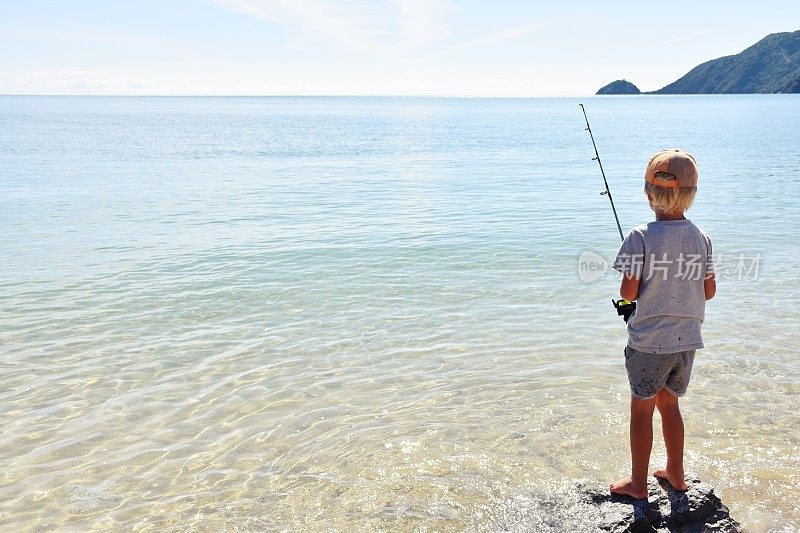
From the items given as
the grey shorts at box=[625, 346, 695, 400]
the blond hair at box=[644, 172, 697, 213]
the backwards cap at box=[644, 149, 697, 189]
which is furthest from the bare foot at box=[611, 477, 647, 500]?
the backwards cap at box=[644, 149, 697, 189]

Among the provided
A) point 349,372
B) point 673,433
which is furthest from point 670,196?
point 349,372

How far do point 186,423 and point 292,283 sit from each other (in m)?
4.20

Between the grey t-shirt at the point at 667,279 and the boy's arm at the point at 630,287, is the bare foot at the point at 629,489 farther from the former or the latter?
the boy's arm at the point at 630,287

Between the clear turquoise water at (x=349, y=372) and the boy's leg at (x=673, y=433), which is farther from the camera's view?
the clear turquoise water at (x=349, y=372)

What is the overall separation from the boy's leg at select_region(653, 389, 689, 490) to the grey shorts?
100 mm

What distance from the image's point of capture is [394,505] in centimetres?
384

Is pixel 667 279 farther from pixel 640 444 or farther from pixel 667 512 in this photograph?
pixel 667 512

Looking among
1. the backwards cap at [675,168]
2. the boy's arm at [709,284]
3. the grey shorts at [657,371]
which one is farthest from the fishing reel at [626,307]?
the backwards cap at [675,168]

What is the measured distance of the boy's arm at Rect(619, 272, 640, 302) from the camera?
3295 mm

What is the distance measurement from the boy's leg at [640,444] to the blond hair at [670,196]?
3.37 feet

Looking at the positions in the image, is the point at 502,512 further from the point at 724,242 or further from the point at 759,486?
the point at 724,242

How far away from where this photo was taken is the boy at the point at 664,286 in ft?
10.6

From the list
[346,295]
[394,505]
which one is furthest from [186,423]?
[346,295]

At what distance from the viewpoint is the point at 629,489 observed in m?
3.65
